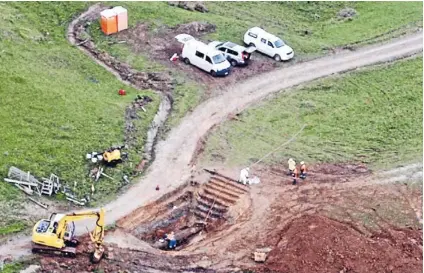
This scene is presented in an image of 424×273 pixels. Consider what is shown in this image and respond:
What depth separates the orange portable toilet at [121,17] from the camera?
202ft

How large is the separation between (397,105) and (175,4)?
905 inches

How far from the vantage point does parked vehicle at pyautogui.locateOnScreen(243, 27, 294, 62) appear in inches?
2371

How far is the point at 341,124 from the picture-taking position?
53.4m

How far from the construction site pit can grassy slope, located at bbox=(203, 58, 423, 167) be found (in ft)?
9.34

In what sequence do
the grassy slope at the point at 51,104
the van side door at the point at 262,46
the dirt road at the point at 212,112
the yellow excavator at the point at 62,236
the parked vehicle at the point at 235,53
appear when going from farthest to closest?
the van side door at the point at 262,46
the parked vehicle at the point at 235,53
the grassy slope at the point at 51,104
the dirt road at the point at 212,112
the yellow excavator at the point at 62,236

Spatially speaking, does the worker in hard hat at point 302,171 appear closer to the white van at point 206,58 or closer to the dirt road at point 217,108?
the dirt road at point 217,108

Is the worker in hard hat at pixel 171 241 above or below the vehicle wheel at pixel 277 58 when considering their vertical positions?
above

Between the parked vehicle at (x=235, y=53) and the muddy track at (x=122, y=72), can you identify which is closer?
the muddy track at (x=122, y=72)

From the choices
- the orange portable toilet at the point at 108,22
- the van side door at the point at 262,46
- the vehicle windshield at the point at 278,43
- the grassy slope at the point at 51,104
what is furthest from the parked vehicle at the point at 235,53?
the orange portable toilet at the point at 108,22

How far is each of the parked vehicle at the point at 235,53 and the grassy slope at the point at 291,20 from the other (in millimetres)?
3199

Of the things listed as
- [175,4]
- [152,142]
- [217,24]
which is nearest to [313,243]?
[152,142]

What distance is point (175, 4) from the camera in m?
68.0

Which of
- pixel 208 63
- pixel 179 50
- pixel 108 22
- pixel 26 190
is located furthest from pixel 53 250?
pixel 108 22

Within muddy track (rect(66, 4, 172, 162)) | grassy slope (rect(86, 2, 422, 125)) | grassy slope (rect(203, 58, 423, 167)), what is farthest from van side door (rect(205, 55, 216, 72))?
grassy slope (rect(203, 58, 423, 167))
